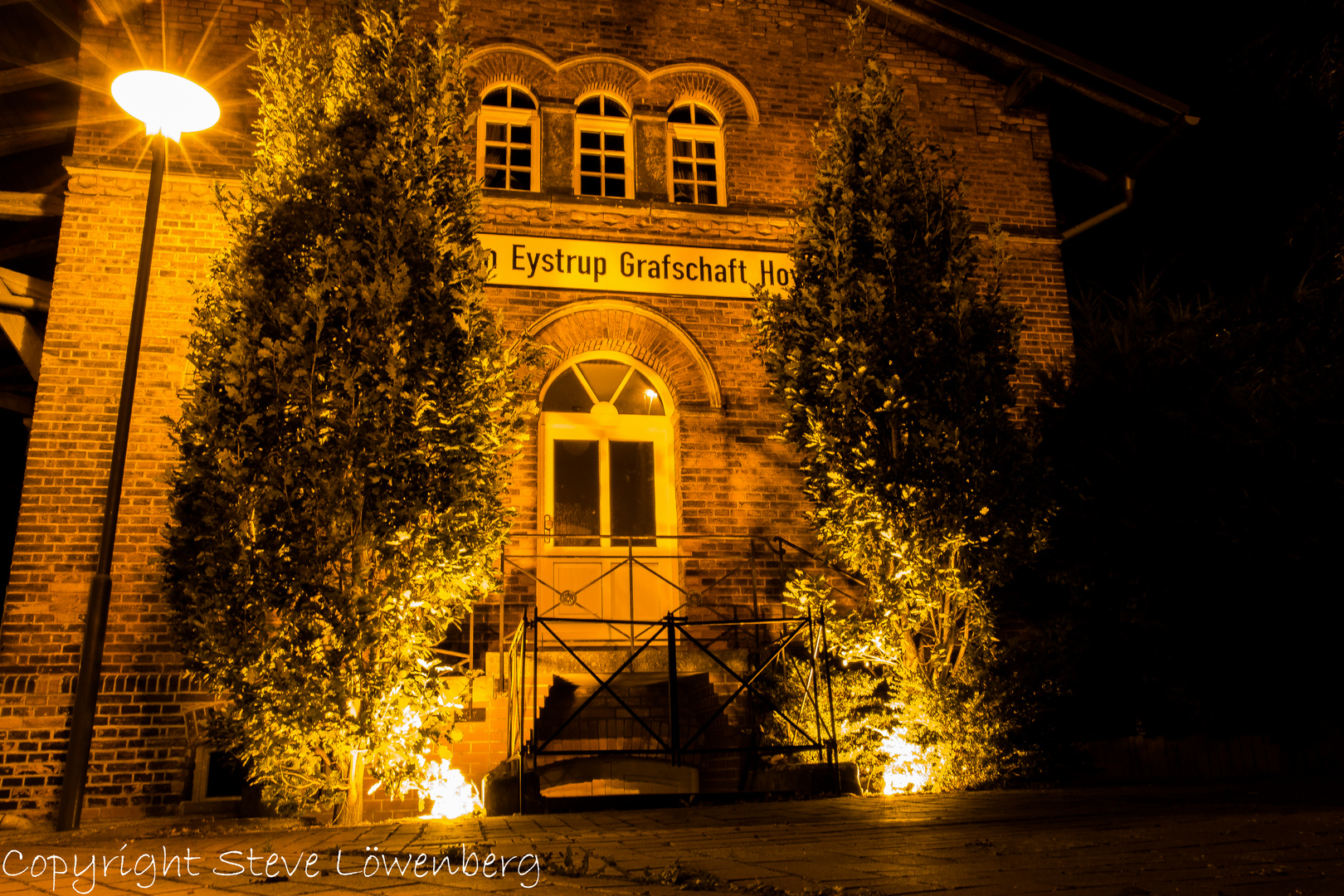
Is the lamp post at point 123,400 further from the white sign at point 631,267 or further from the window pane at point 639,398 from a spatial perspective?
the window pane at point 639,398

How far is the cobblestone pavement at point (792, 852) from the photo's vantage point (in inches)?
93.5

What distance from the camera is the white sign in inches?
378

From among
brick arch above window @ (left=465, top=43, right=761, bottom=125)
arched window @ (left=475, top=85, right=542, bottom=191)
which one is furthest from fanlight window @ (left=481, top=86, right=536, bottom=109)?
brick arch above window @ (left=465, top=43, right=761, bottom=125)

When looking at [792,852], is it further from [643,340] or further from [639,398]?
[639,398]

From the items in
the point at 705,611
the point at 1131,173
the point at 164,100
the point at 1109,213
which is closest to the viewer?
the point at 164,100

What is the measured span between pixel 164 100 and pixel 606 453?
4.94 meters

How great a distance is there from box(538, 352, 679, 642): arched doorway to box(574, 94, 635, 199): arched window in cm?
196

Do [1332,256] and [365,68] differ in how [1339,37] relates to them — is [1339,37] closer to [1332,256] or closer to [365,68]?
[1332,256]

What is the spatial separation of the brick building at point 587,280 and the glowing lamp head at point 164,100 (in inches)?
93.4

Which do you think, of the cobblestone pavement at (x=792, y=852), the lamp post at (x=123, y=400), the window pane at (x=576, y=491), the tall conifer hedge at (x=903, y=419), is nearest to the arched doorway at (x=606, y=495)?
the window pane at (x=576, y=491)

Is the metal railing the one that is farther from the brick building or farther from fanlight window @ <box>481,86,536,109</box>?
fanlight window @ <box>481,86,536,109</box>

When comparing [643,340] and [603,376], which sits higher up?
[643,340]

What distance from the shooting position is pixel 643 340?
9.69m

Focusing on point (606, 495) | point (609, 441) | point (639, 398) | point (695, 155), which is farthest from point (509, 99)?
point (606, 495)
